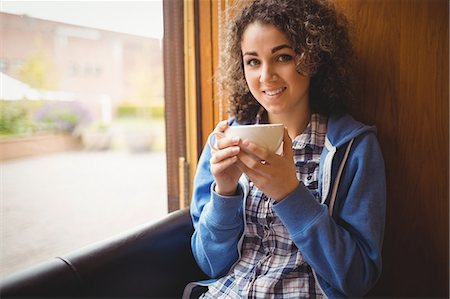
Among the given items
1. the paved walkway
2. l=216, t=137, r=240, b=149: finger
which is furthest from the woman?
the paved walkway

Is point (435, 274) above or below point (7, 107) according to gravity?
below

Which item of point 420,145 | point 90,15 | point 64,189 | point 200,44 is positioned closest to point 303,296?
point 420,145

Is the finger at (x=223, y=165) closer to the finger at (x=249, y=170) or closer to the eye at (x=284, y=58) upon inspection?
the finger at (x=249, y=170)

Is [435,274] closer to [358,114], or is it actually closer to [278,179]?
[358,114]

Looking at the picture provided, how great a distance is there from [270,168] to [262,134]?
0.28 feet

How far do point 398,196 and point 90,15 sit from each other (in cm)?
116

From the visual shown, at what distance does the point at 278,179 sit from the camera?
75 cm

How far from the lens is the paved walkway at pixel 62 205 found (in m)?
1.08

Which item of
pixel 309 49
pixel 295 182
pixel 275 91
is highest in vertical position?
pixel 309 49

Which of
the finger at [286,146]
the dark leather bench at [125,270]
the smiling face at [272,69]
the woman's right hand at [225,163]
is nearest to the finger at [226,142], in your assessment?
the woman's right hand at [225,163]

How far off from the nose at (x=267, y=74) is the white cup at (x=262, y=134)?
216mm

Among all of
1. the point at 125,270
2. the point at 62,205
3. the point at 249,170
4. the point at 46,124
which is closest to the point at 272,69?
the point at 249,170

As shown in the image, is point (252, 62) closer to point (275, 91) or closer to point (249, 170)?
point (275, 91)

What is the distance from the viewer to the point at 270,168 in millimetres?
733
